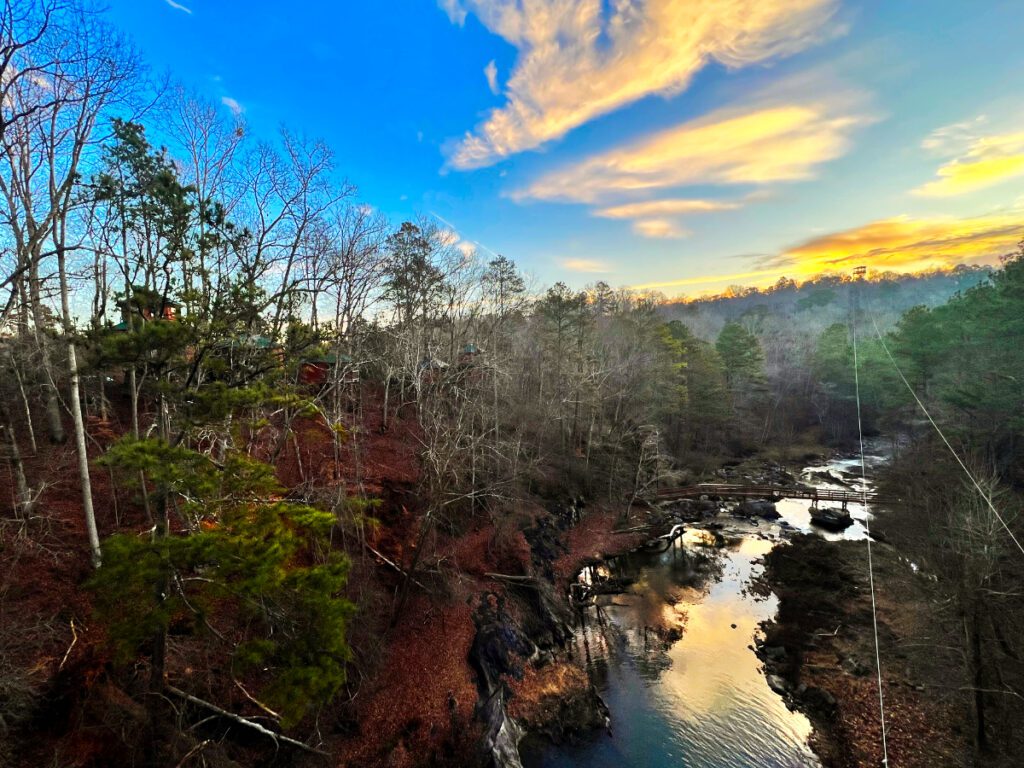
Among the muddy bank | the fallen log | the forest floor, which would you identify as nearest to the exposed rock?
the muddy bank

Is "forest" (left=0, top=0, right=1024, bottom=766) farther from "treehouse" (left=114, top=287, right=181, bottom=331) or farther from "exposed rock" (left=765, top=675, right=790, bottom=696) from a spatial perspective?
"exposed rock" (left=765, top=675, right=790, bottom=696)

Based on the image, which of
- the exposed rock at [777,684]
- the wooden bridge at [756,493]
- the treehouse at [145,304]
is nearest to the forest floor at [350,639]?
the treehouse at [145,304]

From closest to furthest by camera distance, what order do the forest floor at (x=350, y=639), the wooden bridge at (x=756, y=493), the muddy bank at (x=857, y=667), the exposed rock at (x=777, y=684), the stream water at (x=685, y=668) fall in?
the forest floor at (x=350, y=639), the muddy bank at (x=857, y=667), the stream water at (x=685, y=668), the exposed rock at (x=777, y=684), the wooden bridge at (x=756, y=493)

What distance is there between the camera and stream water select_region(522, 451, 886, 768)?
10328 millimetres

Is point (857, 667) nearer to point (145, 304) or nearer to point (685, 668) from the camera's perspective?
point (685, 668)

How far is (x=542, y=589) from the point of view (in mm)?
15922

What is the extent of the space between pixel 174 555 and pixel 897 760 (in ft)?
49.4

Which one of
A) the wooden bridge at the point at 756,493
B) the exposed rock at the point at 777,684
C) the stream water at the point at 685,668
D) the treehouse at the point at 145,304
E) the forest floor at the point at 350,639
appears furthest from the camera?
the wooden bridge at the point at 756,493

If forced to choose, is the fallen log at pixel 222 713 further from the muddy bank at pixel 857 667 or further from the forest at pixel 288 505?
the muddy bank at pixel 857 667

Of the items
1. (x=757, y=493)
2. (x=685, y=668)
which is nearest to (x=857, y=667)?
(x=685, y=668)

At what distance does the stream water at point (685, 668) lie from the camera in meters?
10.3

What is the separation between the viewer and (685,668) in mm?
13133

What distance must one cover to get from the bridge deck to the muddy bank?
7.08 m

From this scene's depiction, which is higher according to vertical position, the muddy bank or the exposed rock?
the muddy bank
